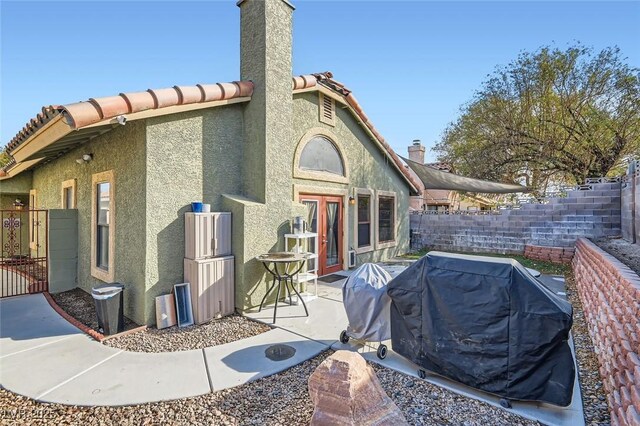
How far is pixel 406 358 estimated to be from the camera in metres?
4.31

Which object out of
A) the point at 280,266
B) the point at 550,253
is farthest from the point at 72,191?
the point at 550,253

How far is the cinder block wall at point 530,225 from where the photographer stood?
36.6 feet

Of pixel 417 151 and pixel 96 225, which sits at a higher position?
pixel 417 151

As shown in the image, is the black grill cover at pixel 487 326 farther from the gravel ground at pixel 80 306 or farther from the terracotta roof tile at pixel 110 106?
the gravel ground at pixel 80 306

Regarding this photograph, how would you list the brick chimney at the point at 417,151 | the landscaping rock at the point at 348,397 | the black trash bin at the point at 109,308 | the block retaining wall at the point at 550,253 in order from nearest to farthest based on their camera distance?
the landscaping rock at the point at 348,397 < the black trash bin at the point at 109,308 < the block retaining wall at the point at 550,253 < the brick chimney at the point at 417,151

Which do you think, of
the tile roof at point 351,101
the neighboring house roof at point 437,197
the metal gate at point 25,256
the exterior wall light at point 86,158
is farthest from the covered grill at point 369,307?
the neighboring house roof at point 437,197

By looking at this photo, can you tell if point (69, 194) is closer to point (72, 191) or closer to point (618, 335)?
point (72, 191)

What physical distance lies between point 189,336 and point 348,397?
144 inches

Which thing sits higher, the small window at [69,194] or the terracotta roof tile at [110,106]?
the terracotta roof tile at [110,106]

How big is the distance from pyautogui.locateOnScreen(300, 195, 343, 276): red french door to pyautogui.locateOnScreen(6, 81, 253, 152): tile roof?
349cm

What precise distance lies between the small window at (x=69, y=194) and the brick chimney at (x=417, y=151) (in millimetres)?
18629

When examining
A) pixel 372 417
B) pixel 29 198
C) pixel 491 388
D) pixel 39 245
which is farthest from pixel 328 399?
pixel 29 198

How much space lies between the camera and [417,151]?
21094mm

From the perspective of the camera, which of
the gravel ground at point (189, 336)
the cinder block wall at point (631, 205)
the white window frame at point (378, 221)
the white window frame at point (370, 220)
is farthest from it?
the white window frame at point (378, 221)
